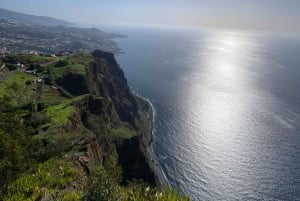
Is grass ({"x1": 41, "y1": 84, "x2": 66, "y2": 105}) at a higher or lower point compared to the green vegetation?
lower

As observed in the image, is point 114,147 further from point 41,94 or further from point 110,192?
point 110,192

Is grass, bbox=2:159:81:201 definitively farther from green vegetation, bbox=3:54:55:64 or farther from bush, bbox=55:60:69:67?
green vegetation, bbox=3:54:55:64

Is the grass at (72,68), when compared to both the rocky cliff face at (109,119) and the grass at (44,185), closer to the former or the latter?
the rocky cliff face at (109,119)

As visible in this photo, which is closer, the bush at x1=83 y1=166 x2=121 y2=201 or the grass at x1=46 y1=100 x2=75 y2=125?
the bush at x1=83 y1=166 x2=121 y2=201

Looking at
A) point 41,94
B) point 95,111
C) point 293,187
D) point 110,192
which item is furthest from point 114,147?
point 110,192

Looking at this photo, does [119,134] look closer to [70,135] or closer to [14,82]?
[14,82]

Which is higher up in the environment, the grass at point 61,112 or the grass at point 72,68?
the grass at point 72,68

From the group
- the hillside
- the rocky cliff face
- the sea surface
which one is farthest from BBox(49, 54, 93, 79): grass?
the sea surface

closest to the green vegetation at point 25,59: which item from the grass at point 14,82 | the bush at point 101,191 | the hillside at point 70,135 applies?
the hillside at point 70,135
